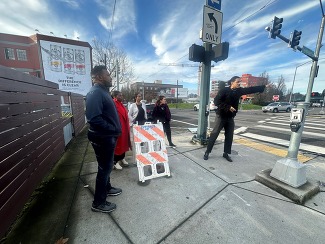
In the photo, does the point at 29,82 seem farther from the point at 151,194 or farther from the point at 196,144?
the point at 196,144

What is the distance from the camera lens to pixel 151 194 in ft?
9.05

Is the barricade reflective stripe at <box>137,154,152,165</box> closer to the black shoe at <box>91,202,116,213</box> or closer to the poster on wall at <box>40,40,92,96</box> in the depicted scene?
the black shoe at <box>91,202,116,213</box>

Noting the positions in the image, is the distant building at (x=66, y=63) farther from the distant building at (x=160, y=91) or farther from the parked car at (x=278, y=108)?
the distant building at (x=160, y=91)

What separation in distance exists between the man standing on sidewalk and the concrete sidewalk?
30cm

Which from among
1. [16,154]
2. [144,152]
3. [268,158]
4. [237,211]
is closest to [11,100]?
[16,154]

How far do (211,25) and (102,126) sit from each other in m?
4.35

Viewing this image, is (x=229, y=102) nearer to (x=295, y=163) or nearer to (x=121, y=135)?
(x=295, y=163)

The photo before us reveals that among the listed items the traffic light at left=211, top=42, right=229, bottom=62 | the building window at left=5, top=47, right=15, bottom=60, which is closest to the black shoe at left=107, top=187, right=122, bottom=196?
the traffic light at left=211, top=42, right=229, bottom=62

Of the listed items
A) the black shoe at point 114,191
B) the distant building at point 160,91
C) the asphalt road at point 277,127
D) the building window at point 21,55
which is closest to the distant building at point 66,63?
the asphalt road at point 277,127

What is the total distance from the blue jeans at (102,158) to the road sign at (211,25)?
3.95m

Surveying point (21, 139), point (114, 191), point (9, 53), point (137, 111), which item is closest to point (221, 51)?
point (137, 111)

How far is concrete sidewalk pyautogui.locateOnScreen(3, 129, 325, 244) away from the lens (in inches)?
75.2

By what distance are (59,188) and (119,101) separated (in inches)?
80.7

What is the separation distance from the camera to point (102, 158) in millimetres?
2242
